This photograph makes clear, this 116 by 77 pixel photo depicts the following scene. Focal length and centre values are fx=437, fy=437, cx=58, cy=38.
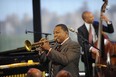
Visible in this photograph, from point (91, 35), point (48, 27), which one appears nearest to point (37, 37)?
point (48, 27)

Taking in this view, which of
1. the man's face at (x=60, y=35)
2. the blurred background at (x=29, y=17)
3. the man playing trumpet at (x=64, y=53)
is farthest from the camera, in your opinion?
the blurred background at (x=29, y=17)

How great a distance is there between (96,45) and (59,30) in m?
1.82

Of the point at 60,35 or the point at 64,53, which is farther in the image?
the point at 60,35

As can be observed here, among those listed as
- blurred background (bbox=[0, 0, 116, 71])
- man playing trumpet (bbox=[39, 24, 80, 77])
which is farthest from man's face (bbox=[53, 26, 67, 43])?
blurred background (bbox=[0, 0, 116, 71])

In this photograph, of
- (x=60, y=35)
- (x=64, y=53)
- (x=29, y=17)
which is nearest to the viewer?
(x=64, y=53)

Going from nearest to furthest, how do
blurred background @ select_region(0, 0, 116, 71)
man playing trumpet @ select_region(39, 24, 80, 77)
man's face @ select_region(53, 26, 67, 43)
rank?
man playing trumpet @ select_region(39, 24, 80, 77), man's face @ select_region(53, 26, 67, 43), blurred background @ select_region(0, 0, 116, 71)

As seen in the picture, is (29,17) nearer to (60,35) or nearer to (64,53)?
(60,35)

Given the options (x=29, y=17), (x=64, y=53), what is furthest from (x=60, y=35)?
(x=29, y=17)

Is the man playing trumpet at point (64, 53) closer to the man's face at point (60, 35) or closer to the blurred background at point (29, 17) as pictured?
the man's face at point (60, 35)

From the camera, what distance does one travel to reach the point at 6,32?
11102 mm

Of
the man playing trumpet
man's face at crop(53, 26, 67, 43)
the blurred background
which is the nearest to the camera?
the man playing trumpet

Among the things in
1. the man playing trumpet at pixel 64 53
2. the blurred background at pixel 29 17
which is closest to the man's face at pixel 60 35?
the man playing trumpet at pixel 64 53

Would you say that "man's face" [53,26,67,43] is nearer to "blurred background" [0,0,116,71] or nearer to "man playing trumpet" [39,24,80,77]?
"man playing trumpet" [39,24,80,77]

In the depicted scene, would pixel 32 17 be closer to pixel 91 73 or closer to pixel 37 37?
pixel 37 37
